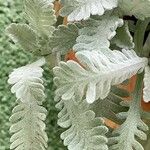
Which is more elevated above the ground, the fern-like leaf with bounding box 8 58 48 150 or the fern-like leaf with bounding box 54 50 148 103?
the fern-like leaf with bounding box 54 50 148 103

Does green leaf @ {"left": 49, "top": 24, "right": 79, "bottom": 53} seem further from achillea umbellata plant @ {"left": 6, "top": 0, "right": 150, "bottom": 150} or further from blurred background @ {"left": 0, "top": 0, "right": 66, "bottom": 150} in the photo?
blurred background @ {"left": 0, "top": 0, "right": 66, "bottom": 150}

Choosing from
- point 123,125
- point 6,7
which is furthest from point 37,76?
point 6,7

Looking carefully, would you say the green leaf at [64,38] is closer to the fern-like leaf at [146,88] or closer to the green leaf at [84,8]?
the green leaf at [84,8]

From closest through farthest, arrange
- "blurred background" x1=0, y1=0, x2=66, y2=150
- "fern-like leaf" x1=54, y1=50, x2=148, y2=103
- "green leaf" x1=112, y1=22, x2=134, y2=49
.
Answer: "fern-like leaf" x1=54, y1=50, x2=148, y2=103, "green leaf" x1=112, y1=22, x2=134, y2=49, "blurred background" x1=0, y1=0, x2=66, y2=150

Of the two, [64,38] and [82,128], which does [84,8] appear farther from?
[82,128]

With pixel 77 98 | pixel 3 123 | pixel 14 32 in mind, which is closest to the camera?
pixel 77 98

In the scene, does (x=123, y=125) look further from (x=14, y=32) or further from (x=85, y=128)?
(x=14, y=32)

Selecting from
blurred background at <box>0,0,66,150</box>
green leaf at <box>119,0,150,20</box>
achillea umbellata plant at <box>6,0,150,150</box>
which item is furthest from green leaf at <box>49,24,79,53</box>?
blurred background at <box>0,0,66,150</box>
